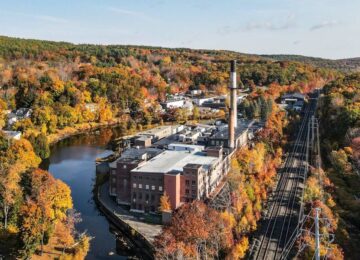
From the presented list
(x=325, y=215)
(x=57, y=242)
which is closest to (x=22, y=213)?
(x=57, y=242)

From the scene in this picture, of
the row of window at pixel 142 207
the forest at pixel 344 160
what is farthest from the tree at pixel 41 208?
the forest at pixel 344 160

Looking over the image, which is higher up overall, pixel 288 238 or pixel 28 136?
pixel 28 136

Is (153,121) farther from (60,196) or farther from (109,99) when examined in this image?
(60,196)

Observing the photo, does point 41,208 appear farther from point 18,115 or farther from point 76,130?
point 76,130

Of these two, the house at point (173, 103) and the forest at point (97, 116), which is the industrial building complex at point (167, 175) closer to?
the forest at point (97, 116)

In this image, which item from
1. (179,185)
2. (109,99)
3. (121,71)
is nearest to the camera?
(179,185)
